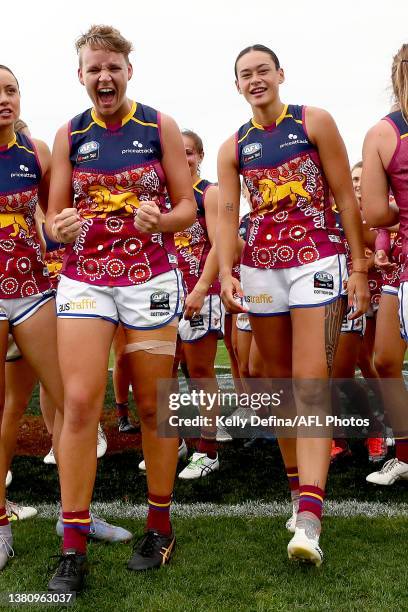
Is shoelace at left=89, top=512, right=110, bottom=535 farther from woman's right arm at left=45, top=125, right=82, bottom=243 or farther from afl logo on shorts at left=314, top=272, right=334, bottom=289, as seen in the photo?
afl logo on shorts at left=314, top=272, right=334, bottom=289

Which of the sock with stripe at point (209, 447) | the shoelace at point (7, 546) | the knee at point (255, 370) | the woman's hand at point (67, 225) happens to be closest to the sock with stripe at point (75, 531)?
the shoelace at point (7, 546)

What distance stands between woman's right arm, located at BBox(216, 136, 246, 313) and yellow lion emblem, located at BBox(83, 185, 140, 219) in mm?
685

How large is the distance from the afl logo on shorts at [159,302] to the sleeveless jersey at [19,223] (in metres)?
0.65

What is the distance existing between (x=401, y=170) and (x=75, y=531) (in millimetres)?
2085

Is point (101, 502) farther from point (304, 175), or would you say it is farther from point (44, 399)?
point (304, 175)

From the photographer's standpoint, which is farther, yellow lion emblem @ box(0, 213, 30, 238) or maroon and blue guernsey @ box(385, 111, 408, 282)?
yellow lion emblem @ box(0, 213, 30, 238)

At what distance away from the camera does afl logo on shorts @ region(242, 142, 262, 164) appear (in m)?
3.70

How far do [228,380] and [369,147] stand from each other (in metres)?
7.58

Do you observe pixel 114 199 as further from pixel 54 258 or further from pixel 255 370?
pixel 255 370

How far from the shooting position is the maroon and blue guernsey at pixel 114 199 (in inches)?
131

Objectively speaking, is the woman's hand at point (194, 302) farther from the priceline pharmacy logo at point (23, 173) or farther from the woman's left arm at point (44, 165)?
the priceline pharmacy logo at point (23, 173)

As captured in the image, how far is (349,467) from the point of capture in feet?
17.2

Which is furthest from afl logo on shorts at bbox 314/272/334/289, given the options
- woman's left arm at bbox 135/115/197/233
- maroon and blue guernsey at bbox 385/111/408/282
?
woman's left arm at bbox 135/115/197/233

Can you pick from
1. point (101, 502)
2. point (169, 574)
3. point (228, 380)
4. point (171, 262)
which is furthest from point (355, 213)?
point (228, 380)
